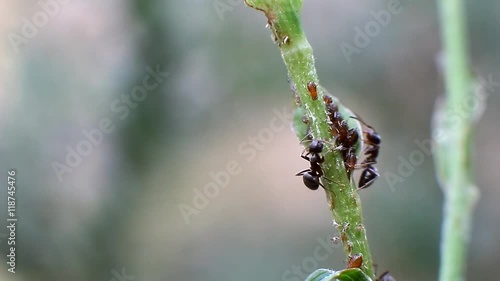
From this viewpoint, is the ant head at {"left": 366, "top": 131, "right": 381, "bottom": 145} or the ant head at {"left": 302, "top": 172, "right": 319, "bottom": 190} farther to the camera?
the ant head at {"left": 366, "top": 131, "right": 381, "bottom": 145}

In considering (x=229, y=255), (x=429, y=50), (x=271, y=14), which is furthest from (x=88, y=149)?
(x=271, y=14)

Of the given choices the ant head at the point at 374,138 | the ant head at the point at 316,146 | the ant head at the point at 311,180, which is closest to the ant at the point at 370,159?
the ant head at the point at 374,138

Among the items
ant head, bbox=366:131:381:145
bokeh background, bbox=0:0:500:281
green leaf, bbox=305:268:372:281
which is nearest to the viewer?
green leaf, bbox=305:268:372:281

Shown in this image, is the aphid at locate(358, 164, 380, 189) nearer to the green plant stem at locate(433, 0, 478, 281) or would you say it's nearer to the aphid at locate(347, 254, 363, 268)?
the green plant stem at locate(433, 0, 478, 281)

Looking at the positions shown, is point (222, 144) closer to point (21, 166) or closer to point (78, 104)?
point (78, 104)

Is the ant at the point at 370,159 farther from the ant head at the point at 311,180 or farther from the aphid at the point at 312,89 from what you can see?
the aphid at the point at 312,89

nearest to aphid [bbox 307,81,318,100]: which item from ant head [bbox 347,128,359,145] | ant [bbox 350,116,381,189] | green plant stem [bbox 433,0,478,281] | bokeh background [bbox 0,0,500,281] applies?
ant head [bbox 347,128,359,145]
